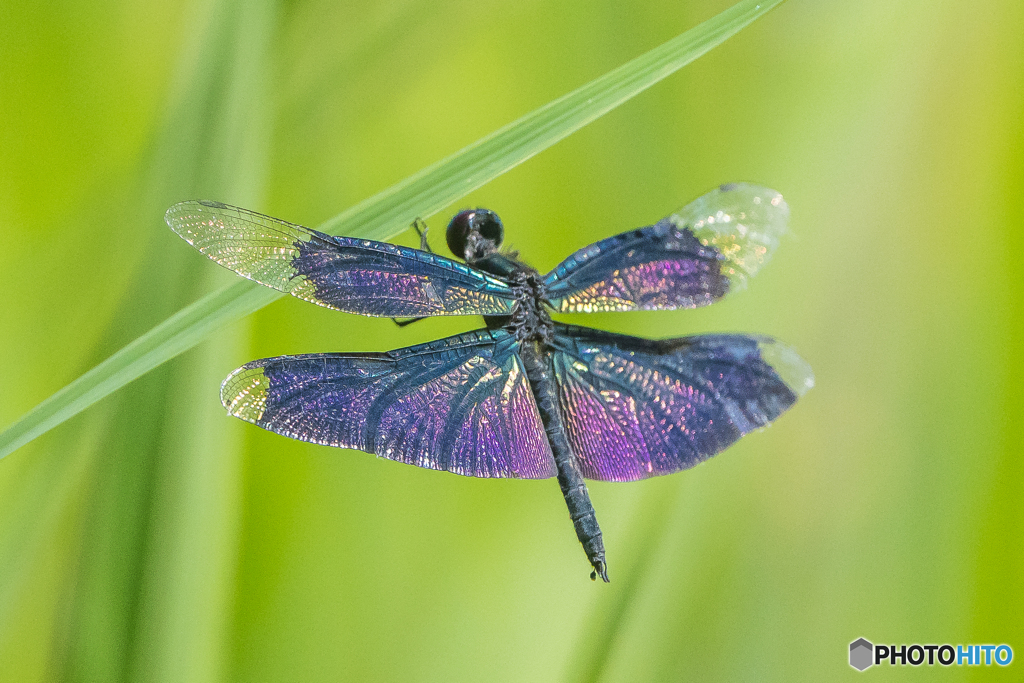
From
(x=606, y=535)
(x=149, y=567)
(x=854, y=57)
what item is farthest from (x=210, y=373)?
(x=854, y=57)

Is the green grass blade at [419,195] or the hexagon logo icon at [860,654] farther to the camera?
the hexagon logo icon at [860,654]

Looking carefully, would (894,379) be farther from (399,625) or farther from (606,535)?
(399,625)

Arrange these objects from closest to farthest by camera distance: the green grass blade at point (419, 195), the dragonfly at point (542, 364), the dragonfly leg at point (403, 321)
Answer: the green grass blade at point (419, 195)
the dragonfly at point (542, 364)
the dragonfly leg at point (403, 321)

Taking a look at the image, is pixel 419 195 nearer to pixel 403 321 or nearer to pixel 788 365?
pixel 403 321

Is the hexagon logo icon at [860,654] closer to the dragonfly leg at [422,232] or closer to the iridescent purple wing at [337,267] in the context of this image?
the iridescent purple wing at [337,267]

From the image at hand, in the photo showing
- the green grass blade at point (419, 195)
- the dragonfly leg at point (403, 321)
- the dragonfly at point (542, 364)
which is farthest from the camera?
the dragonfly leg at point (403, 321)

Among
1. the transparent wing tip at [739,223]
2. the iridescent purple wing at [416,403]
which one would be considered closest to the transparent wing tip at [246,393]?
the iridescent purple wing at [416,403]

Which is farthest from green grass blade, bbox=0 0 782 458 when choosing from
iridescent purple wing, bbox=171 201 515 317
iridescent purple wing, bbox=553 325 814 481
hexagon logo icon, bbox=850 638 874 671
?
hexagon logo icon, bbox=850 638 874 671

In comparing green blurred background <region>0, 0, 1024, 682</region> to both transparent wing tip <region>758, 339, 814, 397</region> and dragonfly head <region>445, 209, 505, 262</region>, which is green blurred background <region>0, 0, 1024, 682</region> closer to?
dragonfly head <region>445, 209, 505, 262</region>
